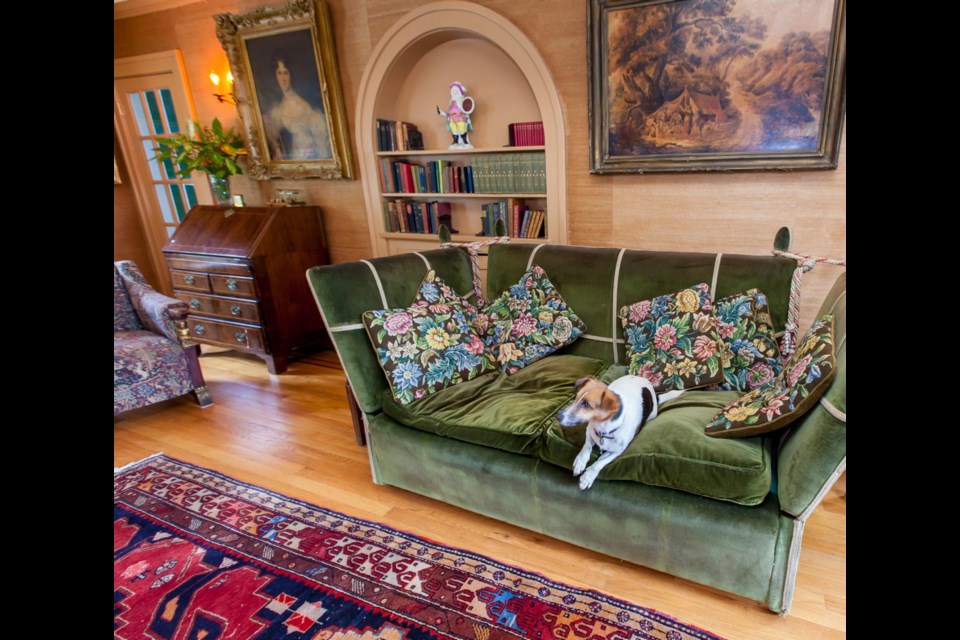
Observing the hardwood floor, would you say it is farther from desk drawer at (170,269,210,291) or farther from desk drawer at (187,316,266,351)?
desk drawer at (170,269,210,291)

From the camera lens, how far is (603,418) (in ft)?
4.56

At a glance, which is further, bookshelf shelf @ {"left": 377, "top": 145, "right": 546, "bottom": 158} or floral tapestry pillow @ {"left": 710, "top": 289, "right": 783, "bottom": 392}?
bookshelf shelf @ {"left": 377, "top": 145, "right": 546, "bottom": 158}

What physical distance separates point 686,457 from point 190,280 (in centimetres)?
352

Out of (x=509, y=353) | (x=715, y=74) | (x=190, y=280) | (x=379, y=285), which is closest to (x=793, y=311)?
(x=509, y=353)

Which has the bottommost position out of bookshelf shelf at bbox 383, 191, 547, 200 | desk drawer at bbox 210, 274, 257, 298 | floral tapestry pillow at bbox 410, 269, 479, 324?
desk drawer at bbox 210, 274, 257, 298

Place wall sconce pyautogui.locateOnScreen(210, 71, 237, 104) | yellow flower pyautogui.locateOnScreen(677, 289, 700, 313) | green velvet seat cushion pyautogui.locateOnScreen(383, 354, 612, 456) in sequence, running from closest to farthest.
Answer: green velvet seat cushion pyautogui.locateOnScreen(383, 354, 612, 456) → yellow flower pyautogui.locateOnScreen(677, 289, 700, 313) → wall sconce pyautogui.locateOnScreen(210, 71, 237, 104)

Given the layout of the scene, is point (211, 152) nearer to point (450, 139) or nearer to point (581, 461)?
point (450, 139)

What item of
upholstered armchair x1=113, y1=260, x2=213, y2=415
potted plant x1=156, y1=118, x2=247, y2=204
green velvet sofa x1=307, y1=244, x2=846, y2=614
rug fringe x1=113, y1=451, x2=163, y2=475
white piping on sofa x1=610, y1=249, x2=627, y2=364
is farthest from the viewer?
potted plant x1=156, y1=118, x2=247, y2=204

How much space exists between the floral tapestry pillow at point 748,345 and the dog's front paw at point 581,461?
601mm

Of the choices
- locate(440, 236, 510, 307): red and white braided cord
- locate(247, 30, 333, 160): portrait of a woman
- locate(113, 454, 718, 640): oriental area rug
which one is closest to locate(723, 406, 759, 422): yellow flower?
locate(113, 454, 718, 640): oriental area rug

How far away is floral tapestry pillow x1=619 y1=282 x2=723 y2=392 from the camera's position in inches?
67.5

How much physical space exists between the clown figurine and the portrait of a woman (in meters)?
0.96

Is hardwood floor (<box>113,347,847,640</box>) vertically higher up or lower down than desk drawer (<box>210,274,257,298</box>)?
lower down
